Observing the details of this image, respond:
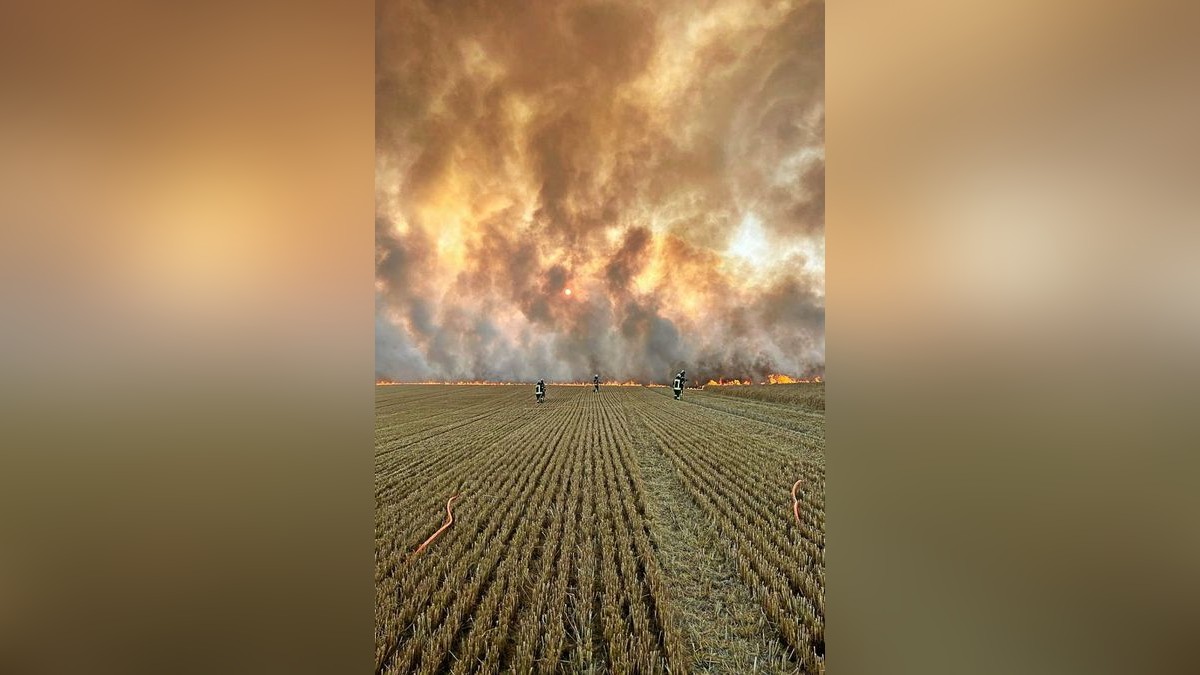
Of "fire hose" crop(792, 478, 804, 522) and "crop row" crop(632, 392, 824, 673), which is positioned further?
"fire hose" crop(792, 478, 804, 522)

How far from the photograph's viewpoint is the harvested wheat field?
2.16 meters

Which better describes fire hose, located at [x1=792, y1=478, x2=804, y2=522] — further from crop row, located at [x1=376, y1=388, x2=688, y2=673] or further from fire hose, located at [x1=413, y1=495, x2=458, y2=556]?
fire hose, located at [x1=413, y1=495, x2=458, y2=556]

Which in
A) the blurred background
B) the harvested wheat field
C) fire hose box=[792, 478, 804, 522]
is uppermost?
the blurred background

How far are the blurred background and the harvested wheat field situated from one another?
0.96 m

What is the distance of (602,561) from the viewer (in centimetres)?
305

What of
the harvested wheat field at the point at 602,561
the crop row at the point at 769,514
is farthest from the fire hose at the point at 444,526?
Result: the crop row at the point at 769,514

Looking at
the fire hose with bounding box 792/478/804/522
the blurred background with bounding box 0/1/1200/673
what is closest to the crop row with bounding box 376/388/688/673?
the blurred background with bounding box 0/1/1200/673

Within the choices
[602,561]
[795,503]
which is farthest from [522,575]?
[795,503]
